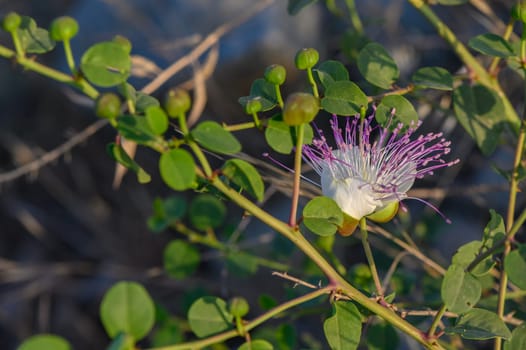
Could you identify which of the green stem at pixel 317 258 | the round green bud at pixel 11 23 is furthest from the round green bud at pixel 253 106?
the round green bud at pixel 11 23

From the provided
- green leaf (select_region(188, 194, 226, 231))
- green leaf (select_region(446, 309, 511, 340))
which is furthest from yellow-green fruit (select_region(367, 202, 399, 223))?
green leaf (select_region(188, 194, 226, 231))

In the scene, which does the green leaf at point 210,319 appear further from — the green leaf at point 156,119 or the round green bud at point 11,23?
the round green bud at point 11,23

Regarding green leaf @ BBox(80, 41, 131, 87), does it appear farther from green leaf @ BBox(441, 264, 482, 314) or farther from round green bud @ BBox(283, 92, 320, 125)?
green leaf @ BBox(441, 264, 482, 314)

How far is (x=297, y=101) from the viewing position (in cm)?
93

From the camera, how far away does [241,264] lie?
1.78m

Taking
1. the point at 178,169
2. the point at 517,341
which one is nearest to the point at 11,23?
the point at 178,169

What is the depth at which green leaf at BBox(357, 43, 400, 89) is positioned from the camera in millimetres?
1341

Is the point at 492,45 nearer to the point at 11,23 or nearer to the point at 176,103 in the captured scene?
the point at 176,103

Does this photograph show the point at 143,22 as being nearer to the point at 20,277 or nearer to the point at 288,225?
the point at 20,277

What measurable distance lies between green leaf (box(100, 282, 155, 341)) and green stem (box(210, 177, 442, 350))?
0.19m

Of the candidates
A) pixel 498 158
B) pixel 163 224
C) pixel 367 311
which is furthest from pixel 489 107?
pixel 498 158

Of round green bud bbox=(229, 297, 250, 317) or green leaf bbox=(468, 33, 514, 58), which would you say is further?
green leaf bbox=(468, 33, 514, 58)

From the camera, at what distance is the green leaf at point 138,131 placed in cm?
93

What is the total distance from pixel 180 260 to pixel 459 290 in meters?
0.98
